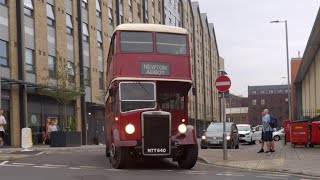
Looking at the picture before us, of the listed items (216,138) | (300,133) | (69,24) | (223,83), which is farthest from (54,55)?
(223,83)

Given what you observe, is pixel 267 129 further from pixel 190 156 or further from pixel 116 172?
pixel 116 172

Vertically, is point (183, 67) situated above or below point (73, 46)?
below

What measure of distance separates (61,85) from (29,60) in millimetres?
3041

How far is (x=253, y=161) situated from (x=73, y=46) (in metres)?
25.8

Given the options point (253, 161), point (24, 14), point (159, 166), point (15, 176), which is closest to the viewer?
point (15, 176)

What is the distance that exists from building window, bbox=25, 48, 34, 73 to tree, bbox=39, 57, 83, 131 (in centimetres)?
123

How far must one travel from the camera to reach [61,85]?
31.9 metres

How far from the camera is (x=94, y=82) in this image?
43.1 meters

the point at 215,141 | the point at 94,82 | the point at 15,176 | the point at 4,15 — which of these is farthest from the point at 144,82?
the point at 94,82

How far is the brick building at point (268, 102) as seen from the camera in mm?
133375

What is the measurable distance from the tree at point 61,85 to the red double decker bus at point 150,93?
16856mm

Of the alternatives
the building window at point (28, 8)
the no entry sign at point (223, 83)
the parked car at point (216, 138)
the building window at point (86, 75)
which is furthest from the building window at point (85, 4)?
the no entry sign at point (223, 83)

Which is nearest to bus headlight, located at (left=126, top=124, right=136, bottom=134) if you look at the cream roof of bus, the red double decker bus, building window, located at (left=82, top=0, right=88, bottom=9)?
the red double decker bus

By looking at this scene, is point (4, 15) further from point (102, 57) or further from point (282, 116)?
point (282, 116)
